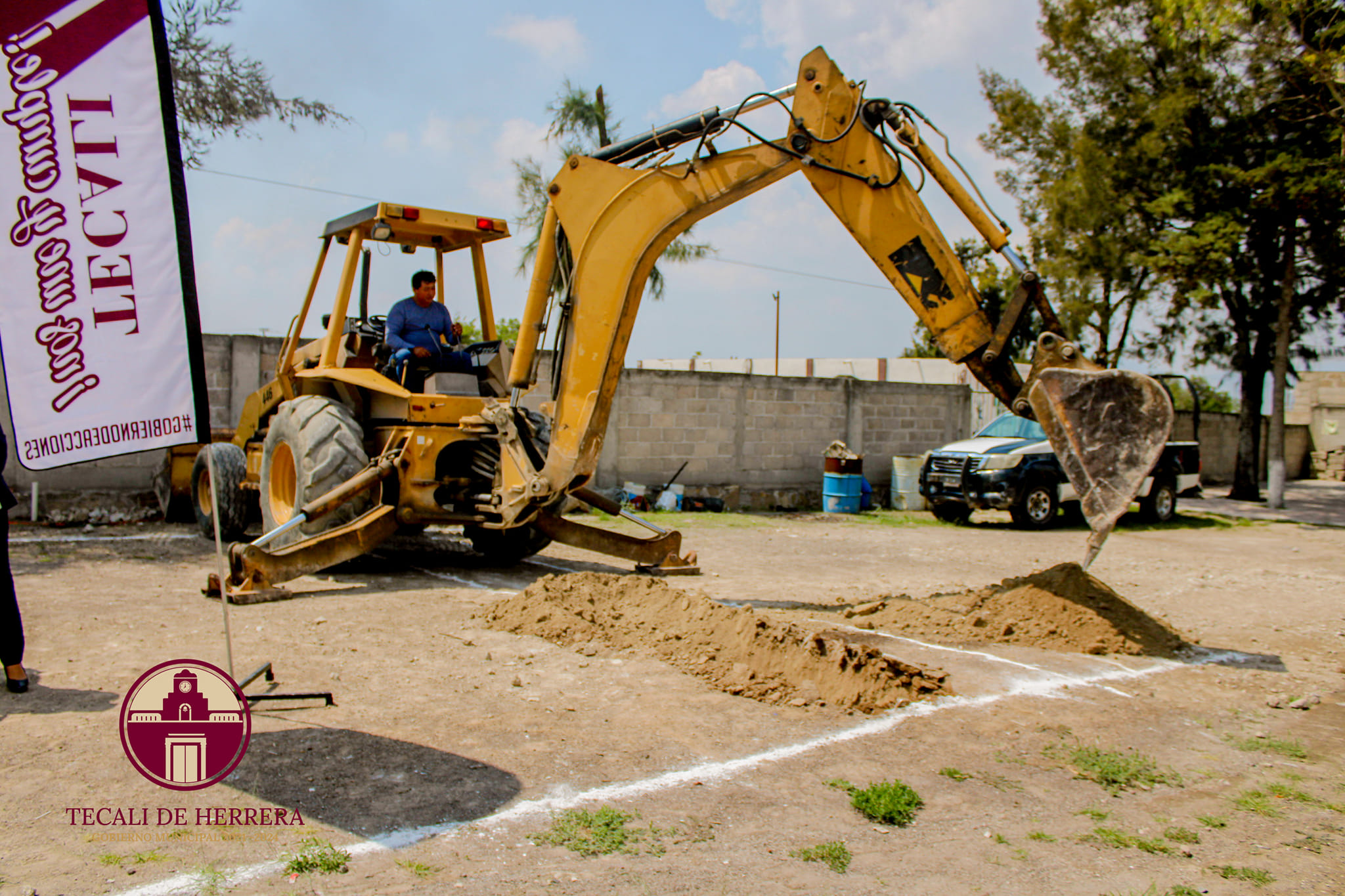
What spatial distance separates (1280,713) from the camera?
5320mm

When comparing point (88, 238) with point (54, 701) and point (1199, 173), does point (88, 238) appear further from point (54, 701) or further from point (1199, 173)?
point (1199, 173)

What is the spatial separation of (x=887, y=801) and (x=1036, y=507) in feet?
38.8

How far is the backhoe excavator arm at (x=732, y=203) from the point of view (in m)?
6.62

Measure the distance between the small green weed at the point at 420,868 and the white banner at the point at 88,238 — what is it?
72.5 inches

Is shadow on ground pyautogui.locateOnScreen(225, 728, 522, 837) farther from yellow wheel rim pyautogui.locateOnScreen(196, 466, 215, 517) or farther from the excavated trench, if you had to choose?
yellow wheel rim pyautogui.locateOnScreen(196, 466, 215, 517)

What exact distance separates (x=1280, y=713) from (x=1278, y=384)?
1524 centimetres

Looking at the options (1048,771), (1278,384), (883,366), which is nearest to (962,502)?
(1278,384)

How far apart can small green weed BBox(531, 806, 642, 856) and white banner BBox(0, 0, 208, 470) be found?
204cm

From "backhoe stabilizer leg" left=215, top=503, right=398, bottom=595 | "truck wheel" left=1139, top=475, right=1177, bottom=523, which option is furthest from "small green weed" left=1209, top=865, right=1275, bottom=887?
"truck wheel" left=1139, top=475, right=1177, bottom=523

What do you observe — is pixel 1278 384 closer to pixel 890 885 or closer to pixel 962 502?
pixel 962 502

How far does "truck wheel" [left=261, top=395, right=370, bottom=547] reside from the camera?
7.67 m

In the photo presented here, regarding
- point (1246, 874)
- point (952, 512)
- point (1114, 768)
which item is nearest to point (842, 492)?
point (952, 512)

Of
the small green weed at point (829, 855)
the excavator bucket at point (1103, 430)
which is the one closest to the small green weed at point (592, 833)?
the small green weed at point (829, 855)

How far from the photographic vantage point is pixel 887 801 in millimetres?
3773
